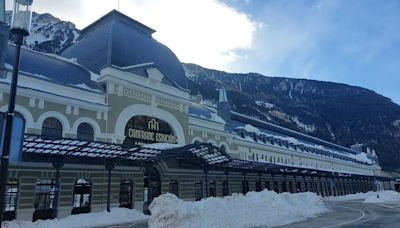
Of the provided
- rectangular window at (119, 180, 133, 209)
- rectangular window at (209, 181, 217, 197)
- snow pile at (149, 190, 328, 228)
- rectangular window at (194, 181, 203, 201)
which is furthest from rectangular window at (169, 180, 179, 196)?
snow pile at (149, 190, 328, 228)

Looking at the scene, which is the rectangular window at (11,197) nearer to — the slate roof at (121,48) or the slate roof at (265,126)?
the slate roof at (121,48)

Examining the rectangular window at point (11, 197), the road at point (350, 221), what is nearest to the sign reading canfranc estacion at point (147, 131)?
the rectangular window at point (11, 197)

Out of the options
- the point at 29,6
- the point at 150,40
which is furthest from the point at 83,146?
the point at 150,40

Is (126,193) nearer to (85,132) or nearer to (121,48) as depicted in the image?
(85,132)

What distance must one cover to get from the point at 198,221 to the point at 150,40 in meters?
25.8

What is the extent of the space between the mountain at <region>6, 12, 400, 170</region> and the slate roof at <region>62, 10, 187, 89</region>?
278ft

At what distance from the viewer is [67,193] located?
25.4 metres

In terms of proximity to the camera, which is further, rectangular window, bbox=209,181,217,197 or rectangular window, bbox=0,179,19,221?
rectangular window, bbox=209,181,217,197

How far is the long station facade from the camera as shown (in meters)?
23.4

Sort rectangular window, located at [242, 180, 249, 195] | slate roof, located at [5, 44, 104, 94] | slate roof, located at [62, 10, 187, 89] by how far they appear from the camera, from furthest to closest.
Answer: rectangular window, located at [242, 180, 249, 195]
slate roof, located at [62, 10, 187, 89]
slate roof, located at [5, 44, 104, 94]

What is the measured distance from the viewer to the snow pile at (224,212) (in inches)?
654

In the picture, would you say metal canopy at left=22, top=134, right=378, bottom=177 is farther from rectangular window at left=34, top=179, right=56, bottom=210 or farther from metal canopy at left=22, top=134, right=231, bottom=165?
rectangular window at left=34, top=179, right=56, bottom=210

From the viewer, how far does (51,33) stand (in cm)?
15362

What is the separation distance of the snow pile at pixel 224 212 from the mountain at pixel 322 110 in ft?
331
